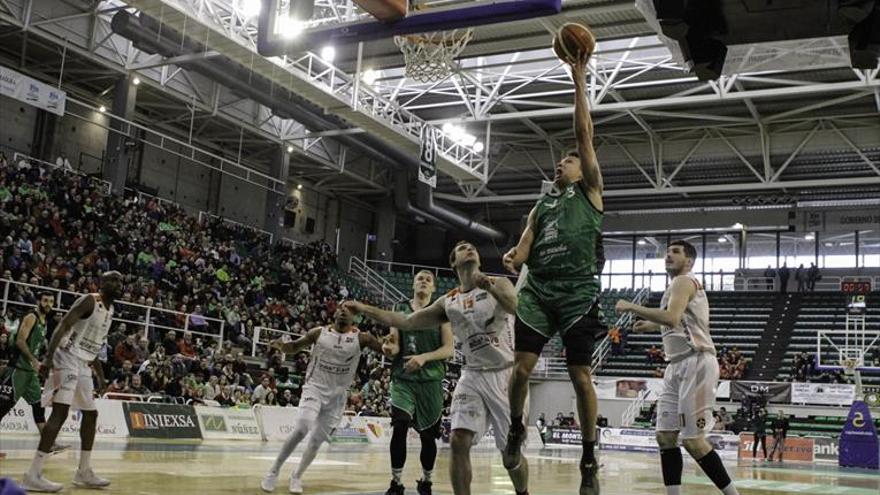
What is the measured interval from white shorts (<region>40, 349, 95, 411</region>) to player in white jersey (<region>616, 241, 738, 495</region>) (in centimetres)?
473

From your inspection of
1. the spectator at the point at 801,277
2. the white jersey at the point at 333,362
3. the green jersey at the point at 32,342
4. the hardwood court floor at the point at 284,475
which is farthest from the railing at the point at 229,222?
the white jersey at the point at 333,362

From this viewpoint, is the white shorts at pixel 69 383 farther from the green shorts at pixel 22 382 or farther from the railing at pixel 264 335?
the railing at pixel 264 335

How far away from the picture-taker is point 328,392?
8.92 meters

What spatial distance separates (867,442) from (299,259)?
20456 mm

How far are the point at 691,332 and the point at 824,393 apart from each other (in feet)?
85.8

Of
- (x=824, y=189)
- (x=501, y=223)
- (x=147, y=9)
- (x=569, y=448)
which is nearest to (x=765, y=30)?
(x=147, y=9)

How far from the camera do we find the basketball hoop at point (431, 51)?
1889cm

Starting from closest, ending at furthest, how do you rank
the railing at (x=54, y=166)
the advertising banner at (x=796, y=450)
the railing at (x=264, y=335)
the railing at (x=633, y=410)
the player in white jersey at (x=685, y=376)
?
the player in white jersey at (x=685, y=376) → the railing at (x=264, y=335) → the railing at (x=54, y=166) → the advertising banner at (x=796, y=450) → the railing at (x=633, y=410)

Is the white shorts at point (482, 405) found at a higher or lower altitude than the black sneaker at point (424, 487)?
higher

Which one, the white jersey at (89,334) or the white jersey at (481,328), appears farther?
the white jersey at (89,334)

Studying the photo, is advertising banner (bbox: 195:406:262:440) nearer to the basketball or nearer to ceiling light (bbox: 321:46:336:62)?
ceiling light (bbox: 321:46:336:62)

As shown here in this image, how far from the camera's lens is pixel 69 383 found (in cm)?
778

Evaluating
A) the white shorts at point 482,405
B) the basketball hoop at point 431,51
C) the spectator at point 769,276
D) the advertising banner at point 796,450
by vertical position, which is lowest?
the advertising banner at point 796,450

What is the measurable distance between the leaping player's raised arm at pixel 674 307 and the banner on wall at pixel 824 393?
85.9ft
